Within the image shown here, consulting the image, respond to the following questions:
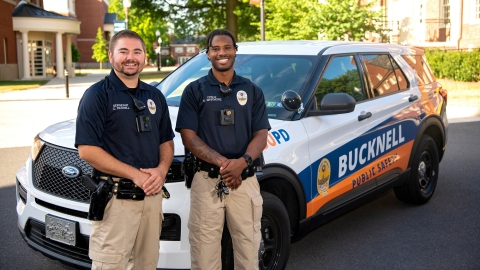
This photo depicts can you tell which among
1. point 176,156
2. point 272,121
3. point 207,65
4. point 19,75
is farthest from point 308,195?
point 19,75

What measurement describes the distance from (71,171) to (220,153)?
0.97 m

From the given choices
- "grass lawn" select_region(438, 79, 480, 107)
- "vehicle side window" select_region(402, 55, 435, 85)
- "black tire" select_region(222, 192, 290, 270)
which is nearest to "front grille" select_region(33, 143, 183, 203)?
"black tire" select_region(222, 192, 290, 270)

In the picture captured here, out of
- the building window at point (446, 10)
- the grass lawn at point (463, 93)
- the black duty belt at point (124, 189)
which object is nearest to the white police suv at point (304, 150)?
the black duty belt at point (124, 189)

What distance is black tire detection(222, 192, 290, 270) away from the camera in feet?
13.3

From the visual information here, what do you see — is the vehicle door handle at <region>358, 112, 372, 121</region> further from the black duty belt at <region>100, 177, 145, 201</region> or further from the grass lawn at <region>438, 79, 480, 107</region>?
the grass lawn at <region>438, 79, 480, 107</region>

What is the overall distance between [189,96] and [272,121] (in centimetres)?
106

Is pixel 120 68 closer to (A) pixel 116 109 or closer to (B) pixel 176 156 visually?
(A) pixel 116 109

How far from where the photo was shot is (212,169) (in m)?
3.55

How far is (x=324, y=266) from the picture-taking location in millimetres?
4910

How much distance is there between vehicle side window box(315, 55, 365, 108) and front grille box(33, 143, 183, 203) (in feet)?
5.47

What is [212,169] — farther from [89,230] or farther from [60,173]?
[60,173]

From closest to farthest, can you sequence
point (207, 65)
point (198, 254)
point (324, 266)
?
point (198, 254) → point (324, 266) → point (207, 65)

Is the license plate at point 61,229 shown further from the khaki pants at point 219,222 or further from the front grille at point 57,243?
the khaki pants at point 219,222

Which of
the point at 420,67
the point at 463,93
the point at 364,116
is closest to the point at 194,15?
the point at 463,93
